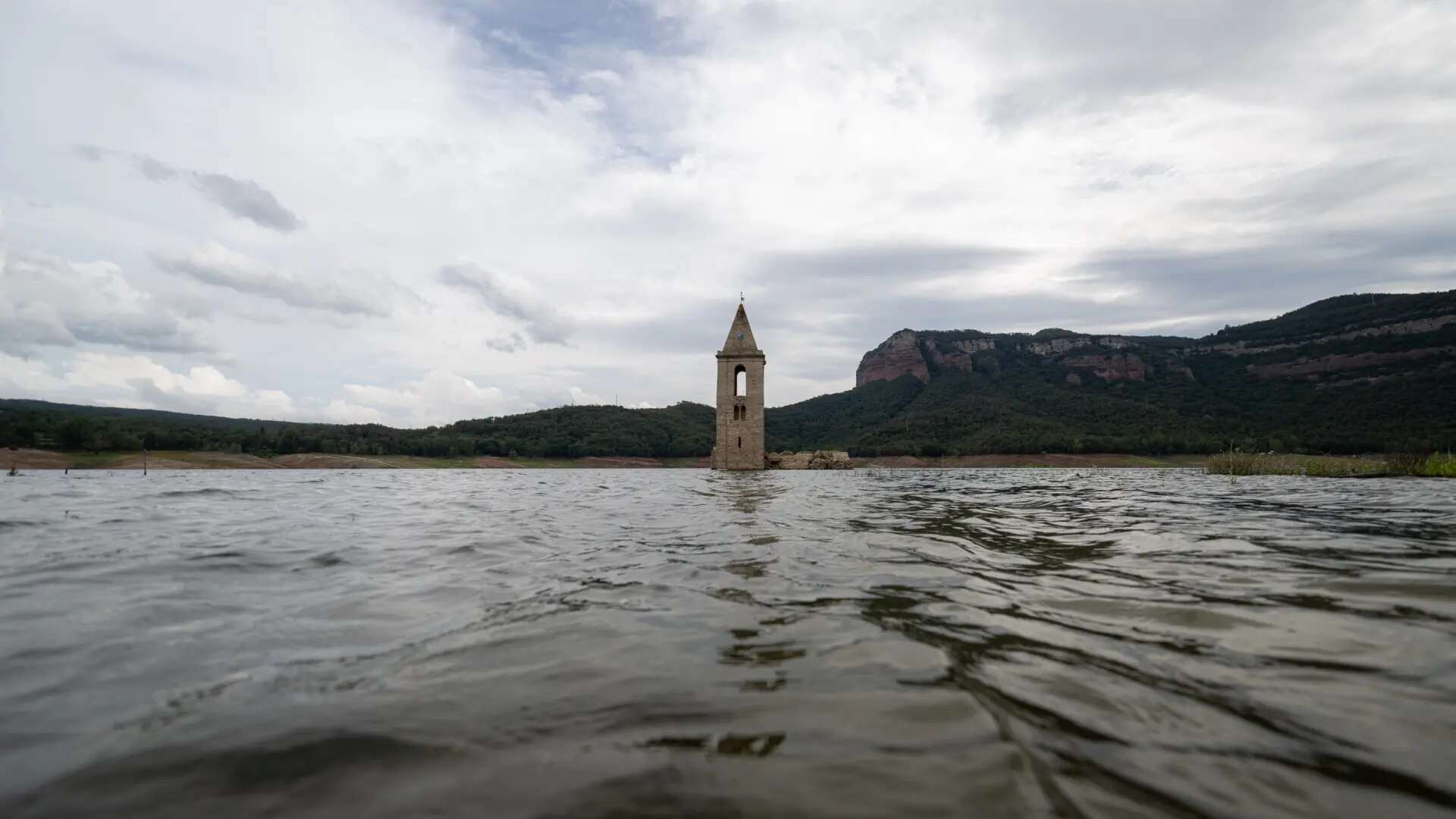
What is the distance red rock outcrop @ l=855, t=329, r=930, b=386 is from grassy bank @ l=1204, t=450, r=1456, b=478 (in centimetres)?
10421

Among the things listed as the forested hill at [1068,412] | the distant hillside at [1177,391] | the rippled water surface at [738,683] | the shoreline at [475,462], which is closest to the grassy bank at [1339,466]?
the forested hill at [1068,412]

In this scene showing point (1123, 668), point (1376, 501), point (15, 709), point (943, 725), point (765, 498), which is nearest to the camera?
point (943, 725)

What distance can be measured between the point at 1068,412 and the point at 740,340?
62992 mm

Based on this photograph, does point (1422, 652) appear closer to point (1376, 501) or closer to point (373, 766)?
point (373, 766)

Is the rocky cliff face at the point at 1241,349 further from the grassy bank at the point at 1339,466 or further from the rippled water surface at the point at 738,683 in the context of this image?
the rippled water surface at the point at 738,683

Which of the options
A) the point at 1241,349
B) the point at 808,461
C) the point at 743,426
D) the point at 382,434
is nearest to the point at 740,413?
the point at 743,426

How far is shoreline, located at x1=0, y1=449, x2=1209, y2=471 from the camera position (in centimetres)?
6009

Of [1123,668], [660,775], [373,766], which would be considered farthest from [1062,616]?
[373,766]

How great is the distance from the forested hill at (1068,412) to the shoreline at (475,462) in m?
1.77

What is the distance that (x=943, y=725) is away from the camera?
2604 millimetres

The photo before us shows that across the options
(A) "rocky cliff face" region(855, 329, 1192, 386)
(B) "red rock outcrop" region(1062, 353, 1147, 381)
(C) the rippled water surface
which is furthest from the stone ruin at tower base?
(B) "red rock outcrop" region(1062, 353, 1147, 381)

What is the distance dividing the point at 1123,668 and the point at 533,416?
122 metres

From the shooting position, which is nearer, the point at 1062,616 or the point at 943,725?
the point at 943,725

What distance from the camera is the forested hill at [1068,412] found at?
6950 cm
